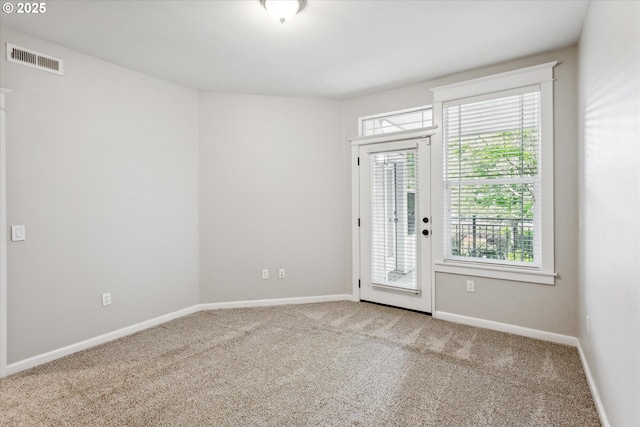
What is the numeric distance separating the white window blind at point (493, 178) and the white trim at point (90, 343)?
3276 millimetres

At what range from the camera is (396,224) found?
4.10 m

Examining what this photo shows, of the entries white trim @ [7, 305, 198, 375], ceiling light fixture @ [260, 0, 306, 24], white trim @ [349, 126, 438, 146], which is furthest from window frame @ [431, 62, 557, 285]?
white trim @ [7, 305, 198, 375]

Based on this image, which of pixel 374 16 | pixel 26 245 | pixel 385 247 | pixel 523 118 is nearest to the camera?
pixel 374 16

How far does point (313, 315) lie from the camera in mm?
3879

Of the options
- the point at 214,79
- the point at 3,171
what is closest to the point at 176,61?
the point at 214,79

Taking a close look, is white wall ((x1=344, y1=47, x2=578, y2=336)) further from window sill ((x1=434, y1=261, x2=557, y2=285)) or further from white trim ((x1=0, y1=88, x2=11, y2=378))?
white trim ((x1=0, y1=88, x2=11, y2=378))

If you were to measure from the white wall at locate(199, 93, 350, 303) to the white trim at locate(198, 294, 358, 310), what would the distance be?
58 millimetres

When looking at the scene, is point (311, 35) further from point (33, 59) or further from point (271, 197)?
point (33, 59)

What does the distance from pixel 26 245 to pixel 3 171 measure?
0.61 m

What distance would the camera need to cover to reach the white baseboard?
105 inches

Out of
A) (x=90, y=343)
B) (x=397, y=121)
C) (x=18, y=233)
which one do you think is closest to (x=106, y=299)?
(x=90, y=343)

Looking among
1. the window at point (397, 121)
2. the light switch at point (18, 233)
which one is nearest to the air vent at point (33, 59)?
the light switch at point (18, 233)

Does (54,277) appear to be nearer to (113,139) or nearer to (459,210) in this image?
(113,139)

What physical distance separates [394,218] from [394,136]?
1010 mm
